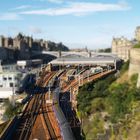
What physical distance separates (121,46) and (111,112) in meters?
81.6

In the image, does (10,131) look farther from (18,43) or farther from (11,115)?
(18,43)

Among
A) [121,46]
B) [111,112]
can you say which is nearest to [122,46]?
[121,46]

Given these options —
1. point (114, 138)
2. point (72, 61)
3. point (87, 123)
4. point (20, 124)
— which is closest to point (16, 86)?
point (20, 124)

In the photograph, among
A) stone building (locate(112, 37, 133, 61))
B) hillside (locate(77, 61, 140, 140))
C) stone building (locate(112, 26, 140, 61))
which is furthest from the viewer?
stone building (locate(112, 37, 133, 61))

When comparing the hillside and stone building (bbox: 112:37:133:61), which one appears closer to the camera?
the hillside

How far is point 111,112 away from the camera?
29625 mm

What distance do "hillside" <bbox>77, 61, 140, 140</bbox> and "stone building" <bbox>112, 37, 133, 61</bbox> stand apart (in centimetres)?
6542

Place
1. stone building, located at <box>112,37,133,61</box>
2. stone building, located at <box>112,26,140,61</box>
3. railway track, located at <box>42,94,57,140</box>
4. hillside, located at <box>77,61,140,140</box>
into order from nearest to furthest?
hillside, located at <box>77,61,140,140</box>, railway track, located at <box>42,94,57,140</box>, stone building, located at <box>112,26,140,61</box>, stone building, located at <box>112,37,133,61</box>

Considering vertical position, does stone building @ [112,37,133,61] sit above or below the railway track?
above

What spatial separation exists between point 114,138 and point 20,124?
12.1m

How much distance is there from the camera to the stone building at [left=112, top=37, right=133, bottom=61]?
105 meters

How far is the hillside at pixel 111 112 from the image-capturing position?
24891 millimetres

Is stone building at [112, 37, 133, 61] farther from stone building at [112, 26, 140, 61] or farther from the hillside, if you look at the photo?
the hillside

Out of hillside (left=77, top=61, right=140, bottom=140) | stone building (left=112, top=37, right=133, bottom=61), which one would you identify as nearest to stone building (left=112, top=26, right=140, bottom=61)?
Result: stone building (left=112, top=37, right=133, bottom=61)
